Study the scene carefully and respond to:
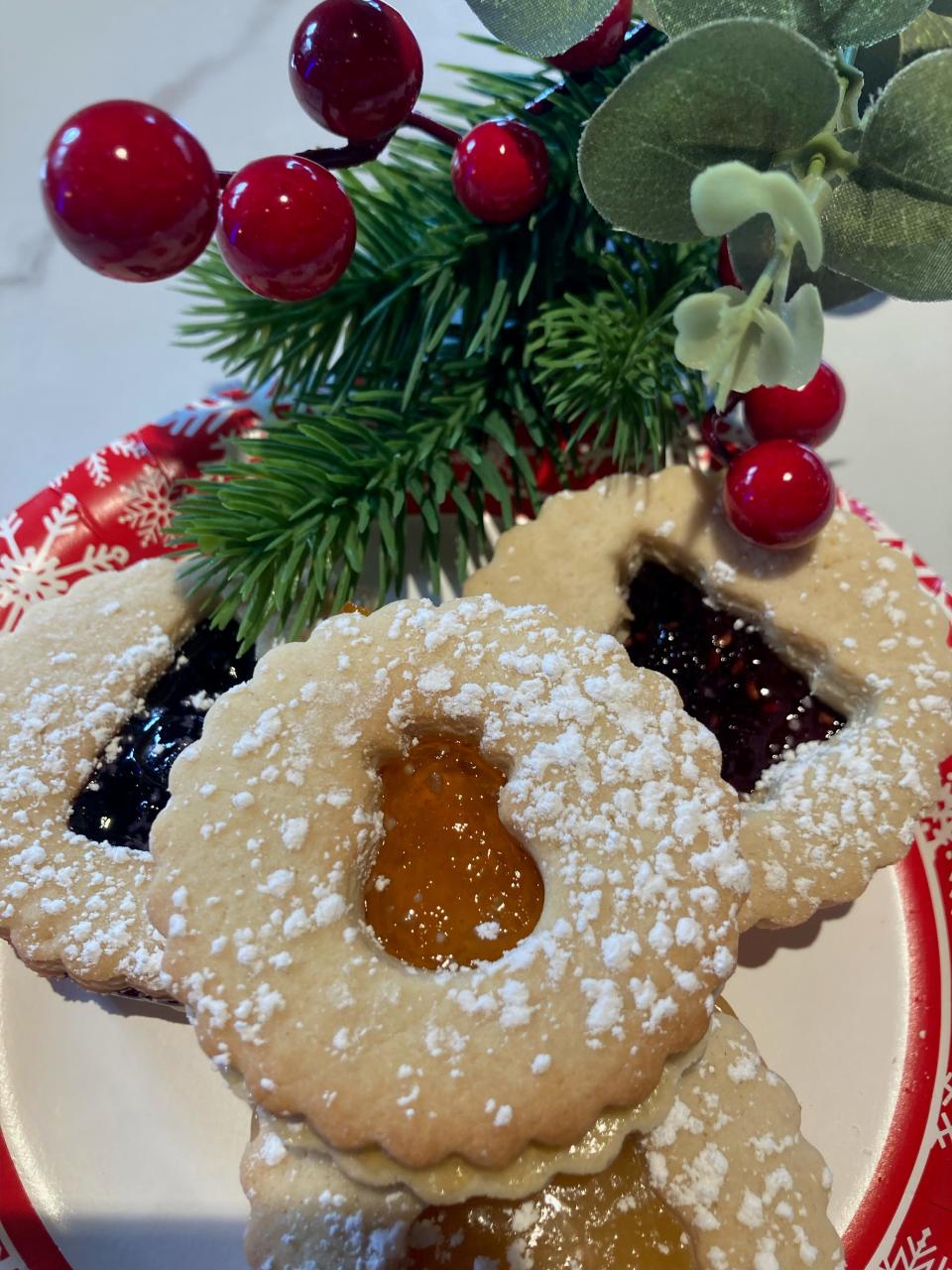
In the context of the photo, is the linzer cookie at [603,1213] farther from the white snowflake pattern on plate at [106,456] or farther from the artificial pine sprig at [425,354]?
the white snowflake pattern on plate at [106,456]

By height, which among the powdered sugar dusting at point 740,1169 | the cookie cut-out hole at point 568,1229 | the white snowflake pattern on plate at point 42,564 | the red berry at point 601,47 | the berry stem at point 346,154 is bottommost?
the cookie cut-out hole at point 568,1229

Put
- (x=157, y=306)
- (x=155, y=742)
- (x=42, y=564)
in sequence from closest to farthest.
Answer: (x=155, y=742)
(x=42, y=564)
(x=157, y=306)

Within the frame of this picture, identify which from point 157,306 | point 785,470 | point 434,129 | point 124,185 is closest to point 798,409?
point 785,470

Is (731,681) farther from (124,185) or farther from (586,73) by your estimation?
(124,185)

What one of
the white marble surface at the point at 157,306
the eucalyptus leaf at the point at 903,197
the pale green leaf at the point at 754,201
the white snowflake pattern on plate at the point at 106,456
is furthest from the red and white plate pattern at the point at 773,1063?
the pale green leaf at the point at 754,201

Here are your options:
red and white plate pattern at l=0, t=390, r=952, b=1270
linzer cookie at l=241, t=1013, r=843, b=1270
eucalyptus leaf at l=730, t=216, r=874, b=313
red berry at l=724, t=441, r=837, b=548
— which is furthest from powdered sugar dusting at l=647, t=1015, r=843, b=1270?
eucalyptus leaf at l=730, t=216, r=874, b=313

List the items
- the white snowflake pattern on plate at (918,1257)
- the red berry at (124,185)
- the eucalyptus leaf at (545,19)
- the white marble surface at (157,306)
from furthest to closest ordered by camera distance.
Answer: the white marble surface at (157,306), the white snowflake pattern on plate at (918,1257), the eucalyptus leaf at (545,19), the red berry at (124,185)
